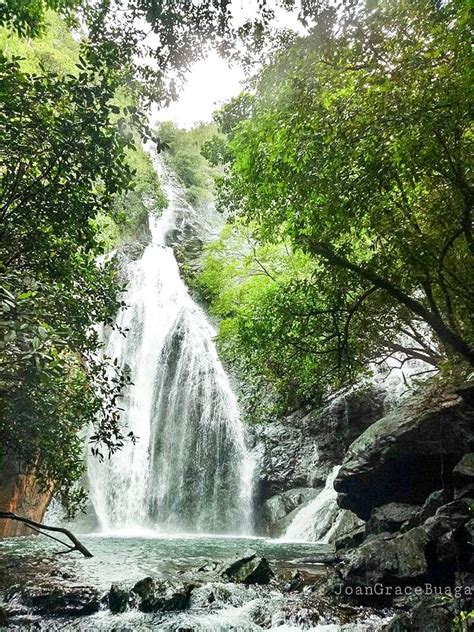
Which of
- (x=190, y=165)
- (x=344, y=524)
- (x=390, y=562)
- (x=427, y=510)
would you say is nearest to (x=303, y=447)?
(x=344, y=524)

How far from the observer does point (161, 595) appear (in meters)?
7.79

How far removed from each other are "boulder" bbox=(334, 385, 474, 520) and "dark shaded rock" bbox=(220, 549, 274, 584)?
12.5 ft

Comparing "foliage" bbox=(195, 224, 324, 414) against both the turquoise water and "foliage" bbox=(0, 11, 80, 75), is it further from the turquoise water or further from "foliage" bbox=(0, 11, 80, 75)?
"foliage" bbox=(0, 11, 80, 75)

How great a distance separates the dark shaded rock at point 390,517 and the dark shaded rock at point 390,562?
7.08 feet

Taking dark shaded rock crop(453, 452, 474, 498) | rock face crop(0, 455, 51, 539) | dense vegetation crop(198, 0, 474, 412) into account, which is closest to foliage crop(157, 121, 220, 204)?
rock face crop(0, 455, 51, 539)

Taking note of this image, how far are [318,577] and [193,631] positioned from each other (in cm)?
346

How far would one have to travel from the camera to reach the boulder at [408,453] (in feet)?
34.7

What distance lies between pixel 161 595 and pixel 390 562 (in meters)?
3.96

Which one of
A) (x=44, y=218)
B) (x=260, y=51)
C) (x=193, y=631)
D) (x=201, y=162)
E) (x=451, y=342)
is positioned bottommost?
(x=193, y=631)

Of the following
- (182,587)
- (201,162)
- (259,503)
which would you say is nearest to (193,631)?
(182,587)

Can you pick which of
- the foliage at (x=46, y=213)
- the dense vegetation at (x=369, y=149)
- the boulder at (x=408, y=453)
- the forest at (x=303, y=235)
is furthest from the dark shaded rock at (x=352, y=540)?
the foliage at (x=46, y=213)

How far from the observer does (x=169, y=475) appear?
19844 mm

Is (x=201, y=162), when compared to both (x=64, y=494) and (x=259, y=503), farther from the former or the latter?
(x=64, y=494)

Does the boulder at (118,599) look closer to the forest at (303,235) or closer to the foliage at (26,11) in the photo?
the forest at (303,235)
